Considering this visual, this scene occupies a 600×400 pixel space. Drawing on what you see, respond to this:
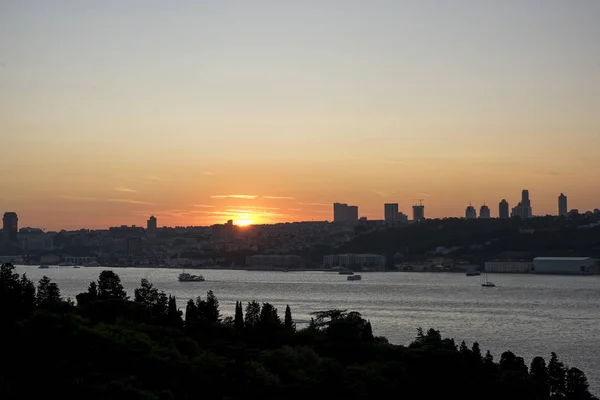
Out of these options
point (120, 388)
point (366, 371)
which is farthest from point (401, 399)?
point (120, 388)

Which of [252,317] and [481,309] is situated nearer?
[252,317]

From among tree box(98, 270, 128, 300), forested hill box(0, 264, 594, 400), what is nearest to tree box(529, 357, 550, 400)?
forested hill box(0, 264, 594, 400)

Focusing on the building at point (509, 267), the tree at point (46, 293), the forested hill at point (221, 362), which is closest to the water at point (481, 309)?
the forested hill at point (221, 362)

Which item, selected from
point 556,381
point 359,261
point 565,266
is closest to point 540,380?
point 556,381

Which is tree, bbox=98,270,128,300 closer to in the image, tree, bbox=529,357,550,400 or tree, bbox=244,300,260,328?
tree, bbox=244,300,260,328

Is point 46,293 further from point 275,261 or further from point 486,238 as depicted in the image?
point 275,261

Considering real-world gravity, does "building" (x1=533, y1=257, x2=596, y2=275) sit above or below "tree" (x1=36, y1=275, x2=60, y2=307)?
above
